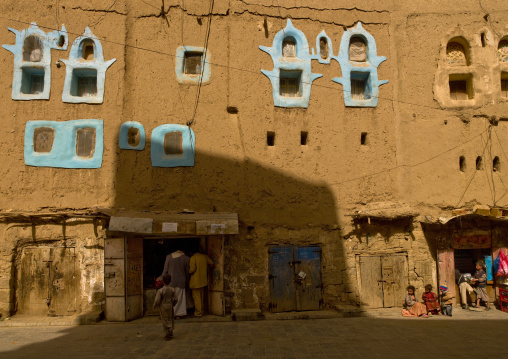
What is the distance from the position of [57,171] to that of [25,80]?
3.00 m

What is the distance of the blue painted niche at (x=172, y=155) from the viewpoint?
10.8m

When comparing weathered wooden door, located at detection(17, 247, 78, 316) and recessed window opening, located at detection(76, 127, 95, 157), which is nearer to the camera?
weathered wooden door, located at detection(17, 247, 78, 316)

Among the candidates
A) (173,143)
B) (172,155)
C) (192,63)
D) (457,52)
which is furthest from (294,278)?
(457,52)

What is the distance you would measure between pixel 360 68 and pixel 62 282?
10677 mm

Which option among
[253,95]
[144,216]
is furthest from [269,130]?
[144,216]

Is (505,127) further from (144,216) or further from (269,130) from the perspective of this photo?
(144,216)

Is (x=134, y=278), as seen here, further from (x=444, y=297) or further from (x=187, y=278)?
(x=444, y=297)

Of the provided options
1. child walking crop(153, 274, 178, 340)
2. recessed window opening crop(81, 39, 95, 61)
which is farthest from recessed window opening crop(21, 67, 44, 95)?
→ child walking crop(153, 274, 178, 340)

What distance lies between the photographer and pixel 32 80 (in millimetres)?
11375

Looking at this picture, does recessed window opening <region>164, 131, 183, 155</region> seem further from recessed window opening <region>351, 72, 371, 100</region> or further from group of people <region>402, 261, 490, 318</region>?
group of people <region>402, 261, 490, 318</region>

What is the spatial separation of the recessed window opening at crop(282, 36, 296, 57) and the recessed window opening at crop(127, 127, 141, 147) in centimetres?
514

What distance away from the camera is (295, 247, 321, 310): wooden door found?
1058 centimetres

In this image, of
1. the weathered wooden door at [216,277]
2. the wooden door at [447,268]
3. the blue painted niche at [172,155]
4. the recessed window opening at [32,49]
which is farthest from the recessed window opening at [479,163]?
the recessed window opening at [32,49]

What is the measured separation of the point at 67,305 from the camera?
10016mm
